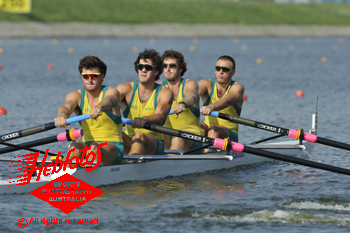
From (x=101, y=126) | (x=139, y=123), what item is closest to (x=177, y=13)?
(x=139, y=123)

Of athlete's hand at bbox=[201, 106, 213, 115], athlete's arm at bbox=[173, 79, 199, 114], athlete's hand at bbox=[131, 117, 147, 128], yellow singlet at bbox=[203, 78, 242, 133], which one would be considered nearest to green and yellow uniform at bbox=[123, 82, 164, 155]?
athlete's arm at bbox=[173, 79, 199, 114]

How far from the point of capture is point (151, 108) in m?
A: 8.82

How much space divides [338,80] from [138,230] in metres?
19.8

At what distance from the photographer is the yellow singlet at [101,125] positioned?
26.6 feet

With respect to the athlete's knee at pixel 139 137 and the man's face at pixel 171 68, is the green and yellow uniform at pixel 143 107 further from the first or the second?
the man's face at pixel 171 68

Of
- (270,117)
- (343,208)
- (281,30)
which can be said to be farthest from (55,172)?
(281,30)

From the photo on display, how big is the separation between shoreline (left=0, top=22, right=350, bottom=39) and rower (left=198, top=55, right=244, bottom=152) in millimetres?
42953

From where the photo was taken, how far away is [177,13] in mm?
70500

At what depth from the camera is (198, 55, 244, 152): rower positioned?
10.2 meters

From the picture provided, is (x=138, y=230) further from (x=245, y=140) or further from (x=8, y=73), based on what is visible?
(x=8, y=73)

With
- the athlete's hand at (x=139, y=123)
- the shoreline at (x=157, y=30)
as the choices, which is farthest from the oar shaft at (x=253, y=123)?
the shoreline at (x=157, y=30)

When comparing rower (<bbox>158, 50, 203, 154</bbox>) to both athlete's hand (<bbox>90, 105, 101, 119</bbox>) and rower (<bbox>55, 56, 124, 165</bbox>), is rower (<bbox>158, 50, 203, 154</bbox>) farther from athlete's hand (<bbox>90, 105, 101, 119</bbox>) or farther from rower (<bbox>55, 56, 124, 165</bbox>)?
athlete's hand (<bbox>90, 105, 101, 119</bbox>)

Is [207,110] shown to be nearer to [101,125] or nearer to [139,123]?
[139,123]

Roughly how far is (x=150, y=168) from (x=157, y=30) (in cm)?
5114
